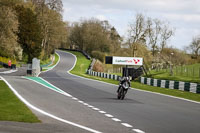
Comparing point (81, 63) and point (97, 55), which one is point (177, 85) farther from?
point (97, 55)

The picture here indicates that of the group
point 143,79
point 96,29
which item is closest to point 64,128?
point 143,79

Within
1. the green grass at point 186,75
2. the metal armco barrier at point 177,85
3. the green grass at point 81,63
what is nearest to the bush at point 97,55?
the green grass at point 81,63

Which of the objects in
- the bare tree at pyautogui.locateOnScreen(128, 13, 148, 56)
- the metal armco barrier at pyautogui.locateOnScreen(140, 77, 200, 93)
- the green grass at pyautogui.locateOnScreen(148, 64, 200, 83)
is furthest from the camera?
the bare tree at pyautogui.locateOnScreen(128, 13, 148, 56)

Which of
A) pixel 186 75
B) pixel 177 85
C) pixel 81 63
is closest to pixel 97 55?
pixel 81 63

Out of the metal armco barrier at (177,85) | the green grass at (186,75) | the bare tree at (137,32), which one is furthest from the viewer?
the bare tree at (137,32)

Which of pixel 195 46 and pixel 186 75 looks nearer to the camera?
pixel 186 75

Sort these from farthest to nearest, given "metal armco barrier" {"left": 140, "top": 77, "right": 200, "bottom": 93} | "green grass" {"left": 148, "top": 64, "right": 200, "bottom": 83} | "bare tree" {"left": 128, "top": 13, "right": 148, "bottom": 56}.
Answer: "bare tree" {"left": 128, "top": 13, "right": 148, "bottom": 56}, "green grass" {"left": 148, "top": 64, "right": 200, "bottom": 83}, "metal armco barrier" {"left": 140, "top": 77, "right": 200, "bottom": 93}

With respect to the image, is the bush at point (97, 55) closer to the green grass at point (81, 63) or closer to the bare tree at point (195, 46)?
the green grass at point (81, 63)

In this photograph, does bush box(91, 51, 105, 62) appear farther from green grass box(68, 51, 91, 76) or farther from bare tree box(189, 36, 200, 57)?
bare tree box(189, 36, 200, 57)

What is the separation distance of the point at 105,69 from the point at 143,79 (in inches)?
1826

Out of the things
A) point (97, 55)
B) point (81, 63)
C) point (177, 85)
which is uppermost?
point (97, 55)

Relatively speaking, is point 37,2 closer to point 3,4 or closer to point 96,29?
point 3,4

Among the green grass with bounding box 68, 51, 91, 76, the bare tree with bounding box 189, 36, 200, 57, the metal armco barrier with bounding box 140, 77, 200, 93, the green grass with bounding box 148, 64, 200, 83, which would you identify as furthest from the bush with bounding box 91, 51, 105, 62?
the metal armco barrier with bounding box 140, 77, 200, 93

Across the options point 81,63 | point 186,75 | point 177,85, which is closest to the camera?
point 177,85
